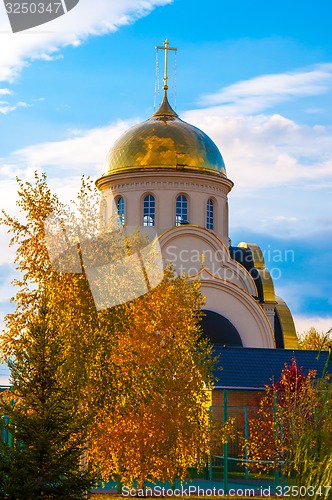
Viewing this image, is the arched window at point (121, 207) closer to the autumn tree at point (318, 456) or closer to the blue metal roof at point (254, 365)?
the blue metal roof at point (254, 365)

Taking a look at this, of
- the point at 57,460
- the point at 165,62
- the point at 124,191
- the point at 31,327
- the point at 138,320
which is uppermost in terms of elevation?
the point at 165,62

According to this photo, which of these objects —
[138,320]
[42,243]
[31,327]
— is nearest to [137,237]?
[42,243]

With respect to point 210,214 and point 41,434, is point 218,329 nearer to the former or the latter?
point 210,214

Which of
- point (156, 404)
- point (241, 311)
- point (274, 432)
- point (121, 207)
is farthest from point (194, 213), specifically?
→ point (156, 404)

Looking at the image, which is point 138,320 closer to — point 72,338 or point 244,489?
point 72,338

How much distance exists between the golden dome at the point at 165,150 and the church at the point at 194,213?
0.03 metres

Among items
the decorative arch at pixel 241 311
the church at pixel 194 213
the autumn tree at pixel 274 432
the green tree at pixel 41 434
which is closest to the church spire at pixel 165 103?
the church at pixel 194 213

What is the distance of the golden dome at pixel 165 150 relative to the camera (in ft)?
95.5

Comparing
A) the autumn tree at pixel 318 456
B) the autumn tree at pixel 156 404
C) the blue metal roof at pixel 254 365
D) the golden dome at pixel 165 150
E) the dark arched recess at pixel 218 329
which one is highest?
the golden dome at pixel 165 150

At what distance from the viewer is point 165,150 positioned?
2914 cm

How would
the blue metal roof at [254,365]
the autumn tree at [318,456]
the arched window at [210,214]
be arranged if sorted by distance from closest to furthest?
the autumn tree at [318,456], the blue metal roof at [254,365], the arched window at [210,214]

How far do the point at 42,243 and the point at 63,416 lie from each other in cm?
814

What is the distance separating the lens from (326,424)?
9617mm

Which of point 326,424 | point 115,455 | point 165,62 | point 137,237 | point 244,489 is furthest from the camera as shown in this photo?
point 165,62
